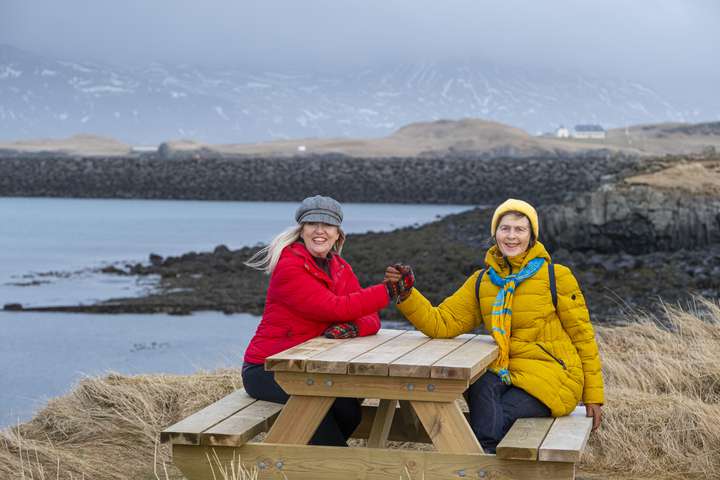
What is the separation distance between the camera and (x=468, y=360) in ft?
14.9

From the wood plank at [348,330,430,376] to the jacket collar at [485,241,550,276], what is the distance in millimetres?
476

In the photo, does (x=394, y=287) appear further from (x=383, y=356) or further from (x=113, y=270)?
(x=113, y=270)

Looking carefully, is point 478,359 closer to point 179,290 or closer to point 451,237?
point 179,290

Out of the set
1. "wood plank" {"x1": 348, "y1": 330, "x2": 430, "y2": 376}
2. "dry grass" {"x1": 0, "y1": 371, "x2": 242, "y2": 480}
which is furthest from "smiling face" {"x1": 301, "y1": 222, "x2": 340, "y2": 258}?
"dry grass" {"x1": 0, "y1": 371, "x2": 242, "y2": 480}

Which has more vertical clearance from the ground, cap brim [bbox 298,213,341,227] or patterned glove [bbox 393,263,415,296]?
cap brim [bbox 298,213,341,227]

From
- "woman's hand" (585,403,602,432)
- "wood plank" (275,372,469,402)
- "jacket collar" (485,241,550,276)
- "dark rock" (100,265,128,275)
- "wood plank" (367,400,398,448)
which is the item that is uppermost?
"jacket collar" (485,241,550,276)

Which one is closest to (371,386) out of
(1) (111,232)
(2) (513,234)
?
(2) (513,234)

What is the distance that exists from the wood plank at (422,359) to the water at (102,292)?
11.3 ft

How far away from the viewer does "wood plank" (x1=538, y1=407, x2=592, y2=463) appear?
436 cm

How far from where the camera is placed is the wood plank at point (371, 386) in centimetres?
441

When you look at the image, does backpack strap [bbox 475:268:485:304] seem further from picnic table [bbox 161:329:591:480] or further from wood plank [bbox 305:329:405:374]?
wood plank [bbox 305:329:405:374]

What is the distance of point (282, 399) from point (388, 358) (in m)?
0.84

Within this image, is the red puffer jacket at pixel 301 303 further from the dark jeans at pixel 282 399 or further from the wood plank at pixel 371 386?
the wood plank at pixel 371 386

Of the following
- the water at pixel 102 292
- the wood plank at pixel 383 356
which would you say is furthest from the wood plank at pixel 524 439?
the water at pixel 102 292
